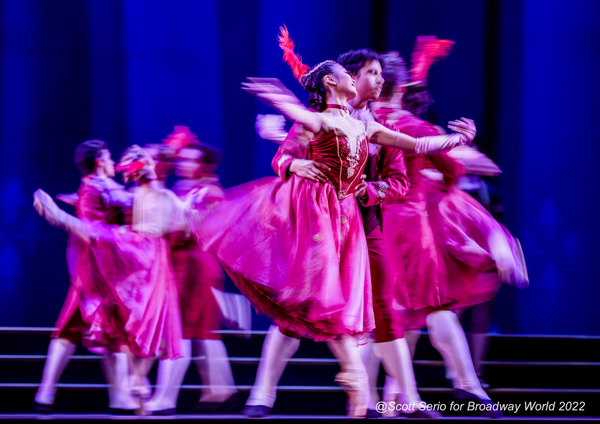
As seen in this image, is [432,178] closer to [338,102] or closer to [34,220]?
[338,102]

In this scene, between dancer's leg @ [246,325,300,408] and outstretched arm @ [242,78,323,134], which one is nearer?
outstretched arm @ [242,78,323,134]

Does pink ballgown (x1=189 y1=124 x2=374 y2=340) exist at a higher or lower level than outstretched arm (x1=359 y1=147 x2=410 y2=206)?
lower

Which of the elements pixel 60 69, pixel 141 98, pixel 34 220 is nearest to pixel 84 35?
pixel 60 69

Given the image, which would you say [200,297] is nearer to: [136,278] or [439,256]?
[136,278]

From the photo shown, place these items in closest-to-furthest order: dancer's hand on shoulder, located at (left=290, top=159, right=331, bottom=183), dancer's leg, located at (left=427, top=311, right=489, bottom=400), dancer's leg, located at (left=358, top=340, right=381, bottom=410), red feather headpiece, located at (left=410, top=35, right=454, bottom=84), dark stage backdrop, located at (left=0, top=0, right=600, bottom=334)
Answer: dancer's hand on shoulder, located at (left=290, top=159, right=331, bottom=183)
dancer's leg, located at (left=427, top=311, right=489, bottom=400)
dancer's leg, located at (left=358, top=340, right=381, bottom=410)
red feather headpiece, located at (left=410, top=35, right=454, bottom=84)
dark stage backdrop, located at (left=0, top=0, right=600, bottom=334)

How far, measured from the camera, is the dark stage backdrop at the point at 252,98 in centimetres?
539

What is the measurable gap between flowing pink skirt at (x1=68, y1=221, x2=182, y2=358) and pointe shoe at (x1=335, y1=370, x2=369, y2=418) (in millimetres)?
1035

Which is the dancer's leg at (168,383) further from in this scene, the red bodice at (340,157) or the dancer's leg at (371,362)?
the red bodice at (340,157)

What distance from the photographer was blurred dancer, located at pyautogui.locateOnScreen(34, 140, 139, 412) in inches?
122

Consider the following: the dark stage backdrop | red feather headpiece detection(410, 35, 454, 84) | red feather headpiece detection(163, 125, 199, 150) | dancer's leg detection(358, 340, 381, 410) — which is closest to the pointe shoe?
dancer's leg detection(358, 340, 381, 410)

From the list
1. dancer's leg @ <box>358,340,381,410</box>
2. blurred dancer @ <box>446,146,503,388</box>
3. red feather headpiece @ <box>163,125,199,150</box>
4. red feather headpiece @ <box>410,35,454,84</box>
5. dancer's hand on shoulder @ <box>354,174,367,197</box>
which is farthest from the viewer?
red feather headpiece @ <box>163,125,199,150</box>

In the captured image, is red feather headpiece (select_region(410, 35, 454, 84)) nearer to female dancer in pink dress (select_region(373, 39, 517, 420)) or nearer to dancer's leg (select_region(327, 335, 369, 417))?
female dancer in pink dress (select_region(373, 39, 517, 420))

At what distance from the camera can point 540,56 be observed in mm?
5504

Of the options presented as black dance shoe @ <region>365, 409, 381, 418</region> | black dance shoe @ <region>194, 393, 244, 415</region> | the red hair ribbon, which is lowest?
black dance shoe @ <region>194, 393, 244, 415</region>
